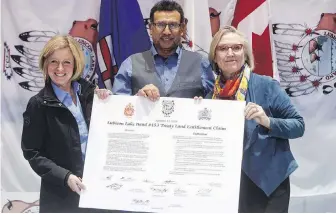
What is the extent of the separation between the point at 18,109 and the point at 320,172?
2301 mm

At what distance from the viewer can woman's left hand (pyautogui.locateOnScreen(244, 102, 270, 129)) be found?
197 centimetres

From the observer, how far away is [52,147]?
6.99 feet

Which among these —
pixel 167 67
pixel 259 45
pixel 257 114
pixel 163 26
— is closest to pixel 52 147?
pixel 167 67

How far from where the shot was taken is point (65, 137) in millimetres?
2098

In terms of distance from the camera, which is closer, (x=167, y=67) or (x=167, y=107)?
(x=167, y=107)

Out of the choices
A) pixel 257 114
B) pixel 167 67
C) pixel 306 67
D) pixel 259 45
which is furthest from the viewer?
pixel 306 67

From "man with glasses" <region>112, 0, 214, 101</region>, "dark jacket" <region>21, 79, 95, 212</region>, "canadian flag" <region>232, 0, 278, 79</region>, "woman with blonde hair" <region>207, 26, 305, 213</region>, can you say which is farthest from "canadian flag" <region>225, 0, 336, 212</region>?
"dark jacket" <region>21, 79, 95, 212</region>

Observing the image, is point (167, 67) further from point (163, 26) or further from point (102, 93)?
point (102, 93)

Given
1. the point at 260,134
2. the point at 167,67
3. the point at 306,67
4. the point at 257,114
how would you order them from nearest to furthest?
the point at 257,114, the point at 260,134, the point at 167,67, the point at 306,67

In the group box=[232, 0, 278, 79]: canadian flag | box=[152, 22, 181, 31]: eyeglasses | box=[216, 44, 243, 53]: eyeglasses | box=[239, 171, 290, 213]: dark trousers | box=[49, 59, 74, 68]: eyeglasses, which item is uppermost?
box=[232, 0, 278, 79]: canadian flag

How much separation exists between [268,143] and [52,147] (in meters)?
1.02

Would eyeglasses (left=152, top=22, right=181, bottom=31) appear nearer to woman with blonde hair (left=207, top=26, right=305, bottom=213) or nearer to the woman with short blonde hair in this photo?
woman with blonde hair (left=207, top=26, right=305, bottom=213)

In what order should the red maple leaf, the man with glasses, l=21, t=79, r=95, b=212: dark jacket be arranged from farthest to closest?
the red maple leaf, the man with glasses, l=21, t=79, r=95, b=212: dark jacket

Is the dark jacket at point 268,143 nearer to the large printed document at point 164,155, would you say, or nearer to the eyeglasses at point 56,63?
the large printed document at point 164,155
